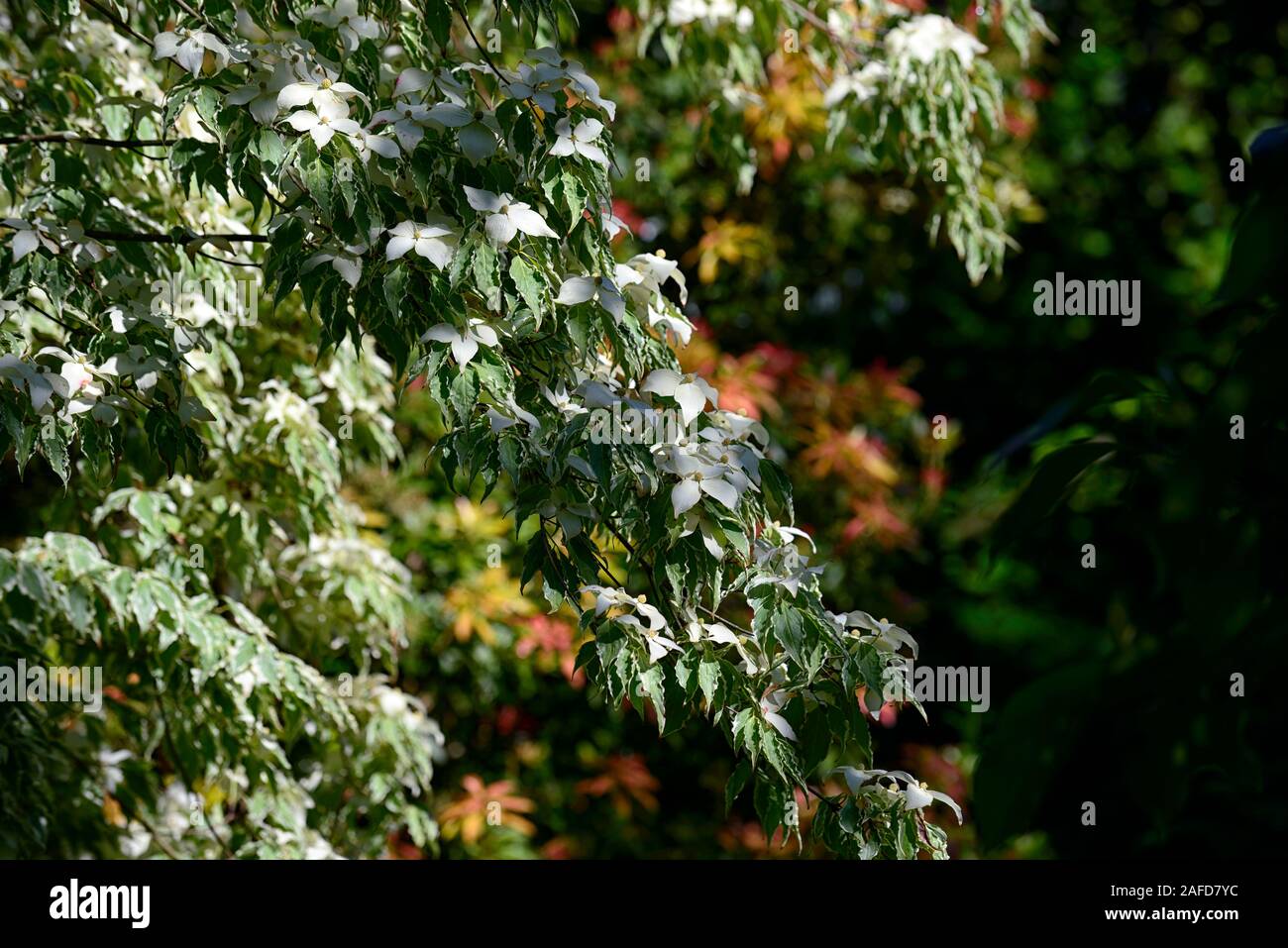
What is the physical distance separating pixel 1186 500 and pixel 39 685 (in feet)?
8.66

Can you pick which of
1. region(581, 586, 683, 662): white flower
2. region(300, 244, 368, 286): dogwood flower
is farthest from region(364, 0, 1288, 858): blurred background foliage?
region(300, 244, 368, 286): dogwood flower

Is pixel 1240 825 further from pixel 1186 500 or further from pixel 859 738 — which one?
pixel 1186 500

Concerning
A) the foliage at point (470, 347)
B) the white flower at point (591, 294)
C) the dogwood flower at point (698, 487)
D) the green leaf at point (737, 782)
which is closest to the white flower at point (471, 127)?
the foliage at point (470, 347)

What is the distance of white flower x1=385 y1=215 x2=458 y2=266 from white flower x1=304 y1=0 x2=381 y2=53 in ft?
1.22

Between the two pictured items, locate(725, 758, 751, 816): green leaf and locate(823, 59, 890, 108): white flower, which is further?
locate(823, 59, 890, 108): white flower

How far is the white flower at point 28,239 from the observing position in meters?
2.00

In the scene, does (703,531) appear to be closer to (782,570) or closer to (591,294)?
(782,570)

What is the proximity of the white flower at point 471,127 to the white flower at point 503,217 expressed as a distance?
0.25ft

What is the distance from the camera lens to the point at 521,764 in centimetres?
488

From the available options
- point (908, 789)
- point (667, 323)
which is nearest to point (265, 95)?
point (667, 323)

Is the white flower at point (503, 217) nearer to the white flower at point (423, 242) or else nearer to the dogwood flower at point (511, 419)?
the white flower at point (423, 242)

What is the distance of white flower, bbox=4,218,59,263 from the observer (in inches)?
78.7

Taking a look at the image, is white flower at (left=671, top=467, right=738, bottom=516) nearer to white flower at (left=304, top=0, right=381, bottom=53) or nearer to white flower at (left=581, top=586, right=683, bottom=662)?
white flower at (left=581, top=586, right=683, bottom=662)

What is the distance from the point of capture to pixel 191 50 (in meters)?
1.92
